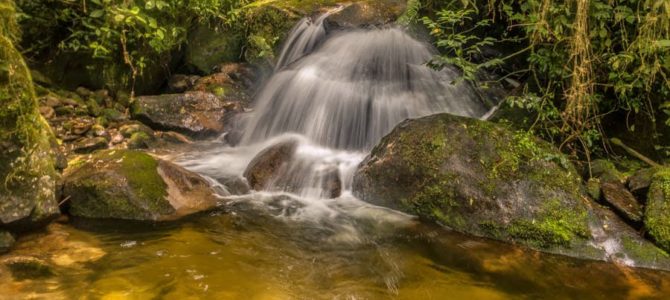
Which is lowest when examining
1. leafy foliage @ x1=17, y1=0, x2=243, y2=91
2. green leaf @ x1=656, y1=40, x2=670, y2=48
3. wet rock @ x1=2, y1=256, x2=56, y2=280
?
wet rock @ x1=2, y1=256, x2=56, y2=280

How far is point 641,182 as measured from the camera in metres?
4.55

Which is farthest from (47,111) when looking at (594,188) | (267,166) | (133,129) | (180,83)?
(594,188)

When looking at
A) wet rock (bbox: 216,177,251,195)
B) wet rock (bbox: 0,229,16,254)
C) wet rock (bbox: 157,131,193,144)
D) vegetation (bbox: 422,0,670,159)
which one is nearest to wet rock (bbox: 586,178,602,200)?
vegetation (bbox: 422,0,670,159)

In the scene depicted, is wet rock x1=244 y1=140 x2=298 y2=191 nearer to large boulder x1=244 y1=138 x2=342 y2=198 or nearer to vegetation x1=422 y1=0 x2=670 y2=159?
large boulder x1=244 y1=138 x2=342 y2=198

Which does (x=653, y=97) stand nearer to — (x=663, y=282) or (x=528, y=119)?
(x=528, y=119)

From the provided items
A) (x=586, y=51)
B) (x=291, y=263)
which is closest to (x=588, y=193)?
(x=586, y=51)

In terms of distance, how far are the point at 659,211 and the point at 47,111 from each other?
7.61m

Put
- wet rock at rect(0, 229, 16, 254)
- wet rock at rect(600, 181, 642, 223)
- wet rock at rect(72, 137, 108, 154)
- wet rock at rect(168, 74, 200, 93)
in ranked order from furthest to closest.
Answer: wet rock at rect(168, 74, 200, 93) < wet rock at rect(72, 137, 108, 154) < wet rock at rect(600, 181, 642, 223) < wet rock at rect(0, 229, 16, 254)

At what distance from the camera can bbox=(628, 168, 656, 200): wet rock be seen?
4488mm

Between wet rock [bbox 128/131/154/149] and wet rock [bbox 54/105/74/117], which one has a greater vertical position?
wet rock [bbox 54/105/74/117]

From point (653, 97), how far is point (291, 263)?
14.5ft

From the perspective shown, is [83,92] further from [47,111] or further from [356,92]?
[356,92]

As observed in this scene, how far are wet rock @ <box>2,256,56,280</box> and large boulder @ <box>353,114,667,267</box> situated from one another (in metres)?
3.22

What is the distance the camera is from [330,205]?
528 centimetres
